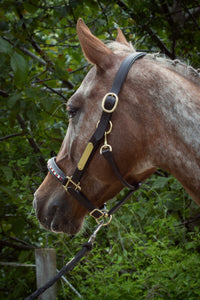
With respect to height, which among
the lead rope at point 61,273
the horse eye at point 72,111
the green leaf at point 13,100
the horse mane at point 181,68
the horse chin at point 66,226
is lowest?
the lead rope at point 61,273

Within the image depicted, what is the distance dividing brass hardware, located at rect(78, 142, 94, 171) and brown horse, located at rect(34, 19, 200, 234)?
3 cm

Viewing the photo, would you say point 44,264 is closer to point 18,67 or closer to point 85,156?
point 85,156

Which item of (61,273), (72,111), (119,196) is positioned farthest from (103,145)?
(119,196)

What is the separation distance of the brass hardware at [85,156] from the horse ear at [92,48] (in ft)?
1.30

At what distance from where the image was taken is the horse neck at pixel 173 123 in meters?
1.54

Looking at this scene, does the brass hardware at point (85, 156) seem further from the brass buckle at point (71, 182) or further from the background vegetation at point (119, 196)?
the background vegetation at point (119, 196)

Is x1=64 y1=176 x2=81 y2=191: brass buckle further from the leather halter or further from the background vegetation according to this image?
the background vegetation

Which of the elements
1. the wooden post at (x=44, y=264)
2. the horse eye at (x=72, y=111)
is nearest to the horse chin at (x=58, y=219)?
the horse eye at (x=72, y=111)

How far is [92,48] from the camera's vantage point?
1717 mm

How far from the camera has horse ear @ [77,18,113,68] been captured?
1.71m

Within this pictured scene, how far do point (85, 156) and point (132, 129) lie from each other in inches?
10.3

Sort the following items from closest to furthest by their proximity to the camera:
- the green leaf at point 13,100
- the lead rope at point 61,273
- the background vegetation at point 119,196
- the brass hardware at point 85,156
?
the brass hardware at point 85,156 → the lead rope at point 61,273 → the background vegetation at point 119,196 → the green leaf at point 13,100

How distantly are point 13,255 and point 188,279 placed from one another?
7.92 feet

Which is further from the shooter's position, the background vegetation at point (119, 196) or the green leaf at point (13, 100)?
the green leaf at point (13, 100)
